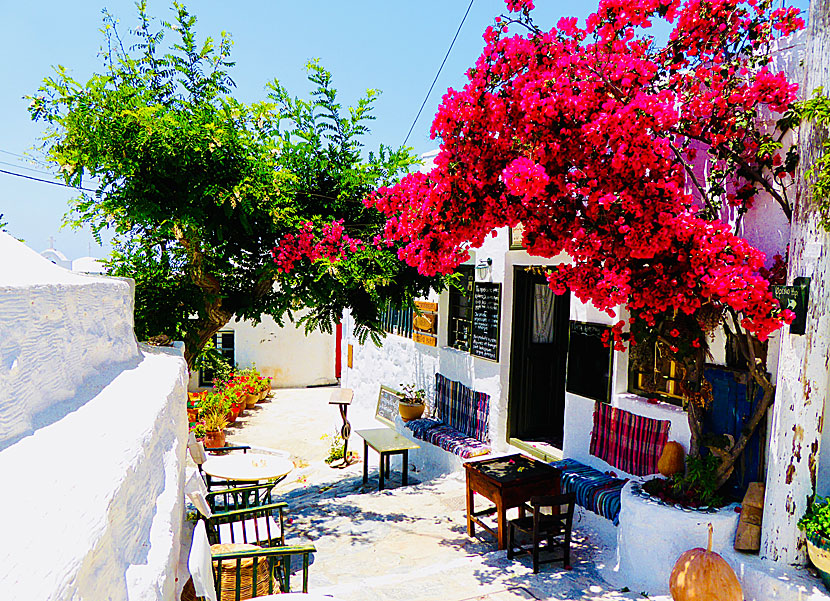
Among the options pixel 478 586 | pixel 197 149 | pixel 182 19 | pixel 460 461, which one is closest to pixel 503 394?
pixel 460 461

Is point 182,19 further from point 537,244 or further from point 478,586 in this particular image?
point 478,586

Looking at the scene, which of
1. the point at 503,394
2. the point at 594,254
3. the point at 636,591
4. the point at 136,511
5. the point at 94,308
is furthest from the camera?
the point at 503,394

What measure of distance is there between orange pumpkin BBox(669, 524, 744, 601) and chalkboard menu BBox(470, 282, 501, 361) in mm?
4131

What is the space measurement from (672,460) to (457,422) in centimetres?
416

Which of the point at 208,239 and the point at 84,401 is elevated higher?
the point at 208,239

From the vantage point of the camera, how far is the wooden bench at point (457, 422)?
852cm

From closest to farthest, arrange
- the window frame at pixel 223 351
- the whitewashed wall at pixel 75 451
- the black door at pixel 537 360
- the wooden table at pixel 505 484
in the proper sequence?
1. the whitewashed wall at pixel 75 451
2. the wooden table at pixel 505 484
3. the black door at pixel 537 360
4. the window frame at pixel 223 351

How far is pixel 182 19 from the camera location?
20.6 feet

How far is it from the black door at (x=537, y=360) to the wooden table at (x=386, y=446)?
5.67 feet

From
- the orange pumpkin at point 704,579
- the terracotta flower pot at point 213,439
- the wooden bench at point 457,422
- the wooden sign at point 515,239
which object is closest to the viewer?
the orange pumpkin at point 704,579

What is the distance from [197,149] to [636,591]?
5509 millimetres

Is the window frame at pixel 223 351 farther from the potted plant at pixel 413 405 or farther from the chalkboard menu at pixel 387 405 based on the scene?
the potted plant at pixel 413 405

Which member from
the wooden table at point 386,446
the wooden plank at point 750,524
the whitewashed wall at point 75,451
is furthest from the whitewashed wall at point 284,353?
the whitewashed wall at point 75,451

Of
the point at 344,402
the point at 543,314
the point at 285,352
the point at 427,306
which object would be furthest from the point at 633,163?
the point at 285,352
